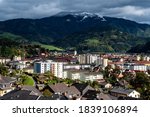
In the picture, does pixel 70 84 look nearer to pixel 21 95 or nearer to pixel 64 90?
pixel 64 90

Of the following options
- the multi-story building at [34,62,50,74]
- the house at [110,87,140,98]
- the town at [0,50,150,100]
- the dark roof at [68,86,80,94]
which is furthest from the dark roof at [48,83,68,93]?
the multi-story building at [34,62,50,74]

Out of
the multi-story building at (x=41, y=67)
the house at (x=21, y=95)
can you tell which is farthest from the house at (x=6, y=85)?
the multi-story building at (x=41, y=67)

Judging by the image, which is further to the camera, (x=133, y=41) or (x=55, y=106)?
(x=133, y=41)

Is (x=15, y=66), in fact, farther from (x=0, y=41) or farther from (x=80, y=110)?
(x=80, y=110)

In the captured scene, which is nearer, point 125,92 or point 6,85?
point 6,85

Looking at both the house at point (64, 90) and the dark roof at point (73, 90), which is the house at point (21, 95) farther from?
the dark roof at point (73, 90)

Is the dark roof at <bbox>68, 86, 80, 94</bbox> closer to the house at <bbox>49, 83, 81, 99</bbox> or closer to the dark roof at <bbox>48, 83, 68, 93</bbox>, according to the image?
the house at <bbox>49, 83, 81, 99</bbox>

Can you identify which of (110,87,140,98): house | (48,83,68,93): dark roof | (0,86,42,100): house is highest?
(0,86,42,100): house

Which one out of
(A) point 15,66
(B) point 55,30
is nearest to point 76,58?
(A) point 15,66

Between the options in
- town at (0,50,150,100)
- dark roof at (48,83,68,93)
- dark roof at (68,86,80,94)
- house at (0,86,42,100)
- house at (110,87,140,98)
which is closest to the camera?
house at (0,86,42,100)

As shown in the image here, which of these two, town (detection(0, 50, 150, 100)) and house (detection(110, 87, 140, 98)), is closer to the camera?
town (detection(0, 50, 150, 100))

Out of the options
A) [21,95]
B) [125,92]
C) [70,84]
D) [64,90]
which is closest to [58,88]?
[64,90]
